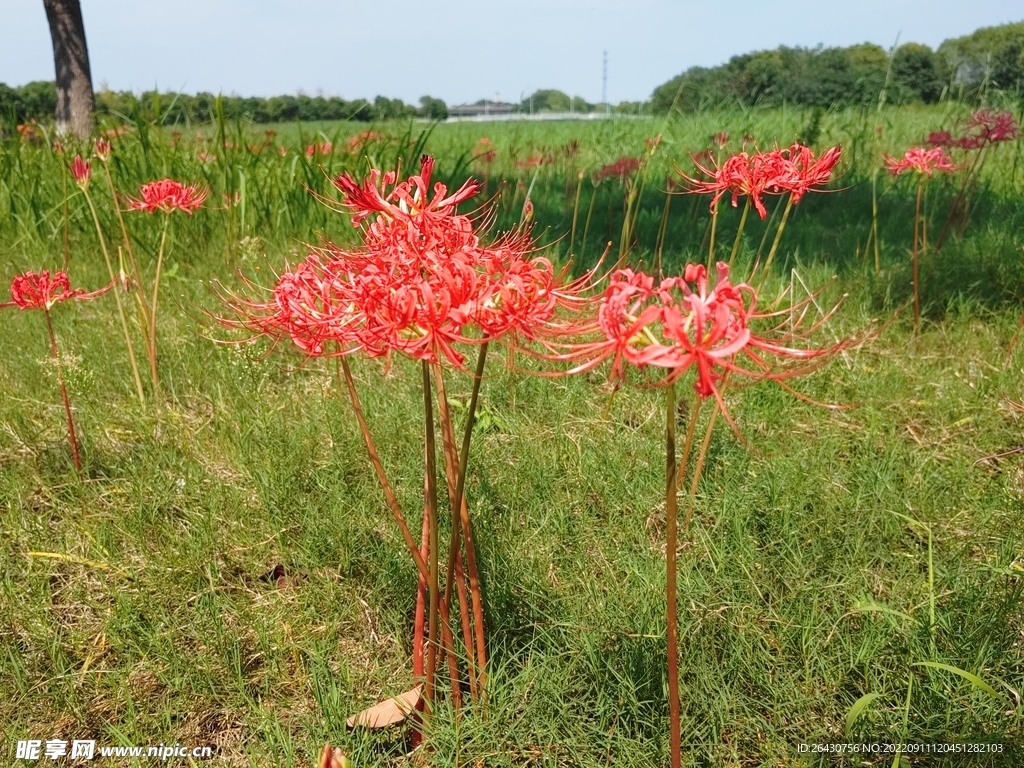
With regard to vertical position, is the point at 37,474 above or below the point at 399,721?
above

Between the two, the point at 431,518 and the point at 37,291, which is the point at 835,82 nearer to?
the point at 37,291

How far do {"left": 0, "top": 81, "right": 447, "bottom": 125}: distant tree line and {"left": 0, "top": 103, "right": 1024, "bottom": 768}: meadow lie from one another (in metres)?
1.83

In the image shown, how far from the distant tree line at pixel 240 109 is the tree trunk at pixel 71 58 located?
0.34 m

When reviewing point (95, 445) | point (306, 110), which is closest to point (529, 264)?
point (95, 445)

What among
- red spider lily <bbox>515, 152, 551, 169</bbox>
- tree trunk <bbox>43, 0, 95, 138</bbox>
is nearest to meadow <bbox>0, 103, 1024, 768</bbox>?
red spider lily <bbox>515, 152, 551, 169</bbox>

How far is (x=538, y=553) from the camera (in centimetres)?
180

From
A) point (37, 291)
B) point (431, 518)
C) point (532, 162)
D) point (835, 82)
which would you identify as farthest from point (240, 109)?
point (835, 82)

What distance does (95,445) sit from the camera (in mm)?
2324

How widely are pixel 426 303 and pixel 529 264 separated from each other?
6.9 inches

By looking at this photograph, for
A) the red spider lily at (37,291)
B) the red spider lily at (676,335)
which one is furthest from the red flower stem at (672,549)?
the red spider lily at (37,291)

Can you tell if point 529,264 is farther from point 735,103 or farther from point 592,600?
point 735,103

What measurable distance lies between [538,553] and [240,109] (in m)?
4.61

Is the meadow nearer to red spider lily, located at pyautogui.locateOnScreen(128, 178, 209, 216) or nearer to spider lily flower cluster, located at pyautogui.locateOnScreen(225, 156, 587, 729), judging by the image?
spider lily flower cluster, located at pyautogui.locateOnScreen(225, 156, 587, 729)

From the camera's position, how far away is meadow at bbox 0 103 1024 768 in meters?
1.40
